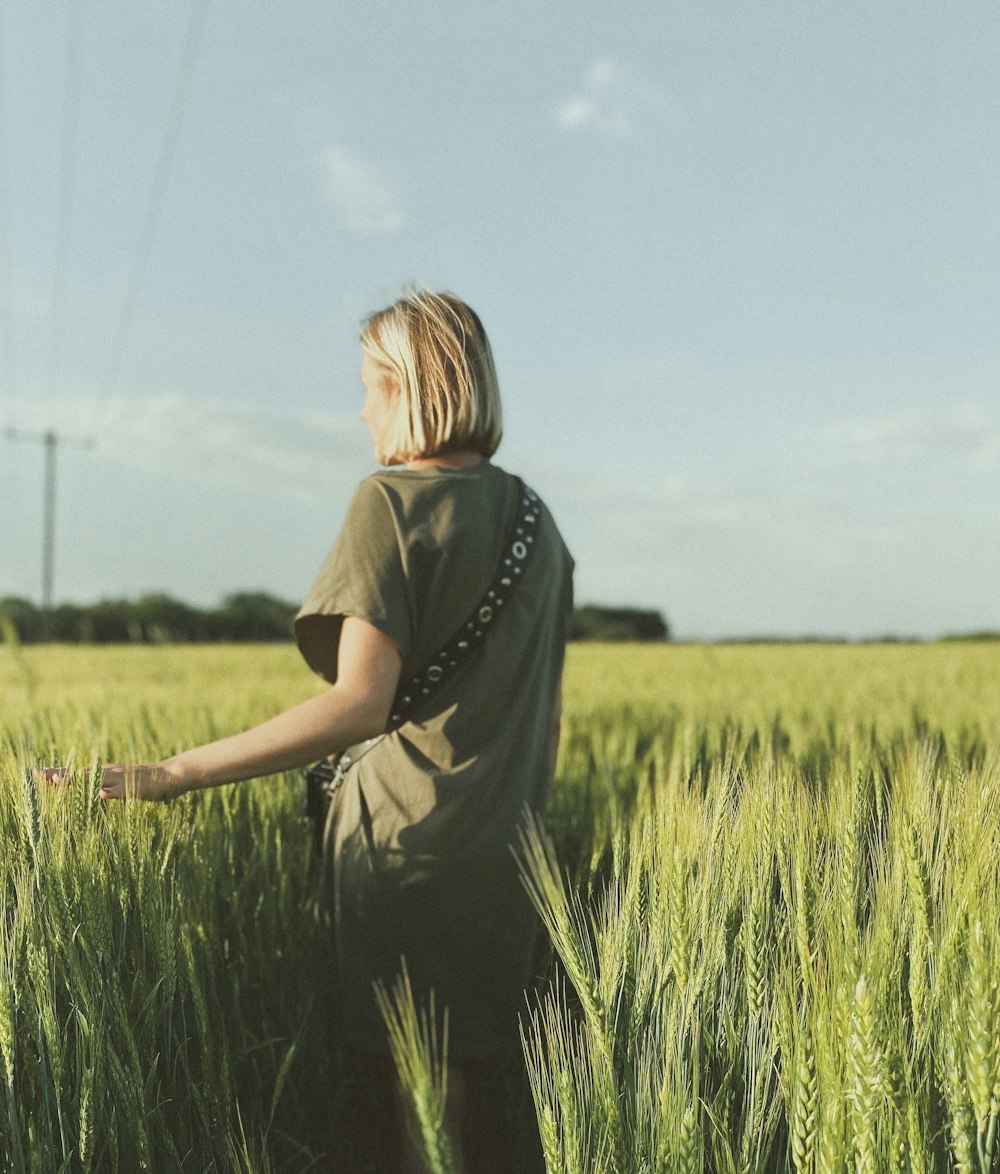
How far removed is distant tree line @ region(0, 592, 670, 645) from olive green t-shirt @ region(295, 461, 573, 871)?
24.0 meters

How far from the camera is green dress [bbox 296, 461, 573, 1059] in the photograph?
1.55m

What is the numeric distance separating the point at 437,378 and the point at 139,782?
30.9 inches

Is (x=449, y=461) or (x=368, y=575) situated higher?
(x=449, y=461)

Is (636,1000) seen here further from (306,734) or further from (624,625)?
(624,625)

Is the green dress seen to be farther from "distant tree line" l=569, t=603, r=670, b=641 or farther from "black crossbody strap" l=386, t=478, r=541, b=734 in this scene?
"distant tree line" l=569, t=603, r=670, b=641

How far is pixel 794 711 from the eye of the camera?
419cm

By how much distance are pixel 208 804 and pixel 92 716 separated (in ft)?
4.20

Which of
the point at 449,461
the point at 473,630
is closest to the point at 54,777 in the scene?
the point at 473,630

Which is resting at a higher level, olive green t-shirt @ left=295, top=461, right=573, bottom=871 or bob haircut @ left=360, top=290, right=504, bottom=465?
bob haircut @ left=360, top=290, right=504, bottom=465

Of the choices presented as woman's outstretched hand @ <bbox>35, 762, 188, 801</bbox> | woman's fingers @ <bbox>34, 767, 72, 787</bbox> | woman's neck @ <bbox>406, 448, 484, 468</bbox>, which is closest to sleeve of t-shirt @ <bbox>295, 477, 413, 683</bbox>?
woman's neck @ <bbox>406, 448, 484, 468</bbox>

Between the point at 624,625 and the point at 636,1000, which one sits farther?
the point at 624,625

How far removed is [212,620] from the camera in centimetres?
2806

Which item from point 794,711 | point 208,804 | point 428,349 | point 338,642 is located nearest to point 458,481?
point 428,349

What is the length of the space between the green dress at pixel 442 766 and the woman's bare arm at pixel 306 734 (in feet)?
0.16
